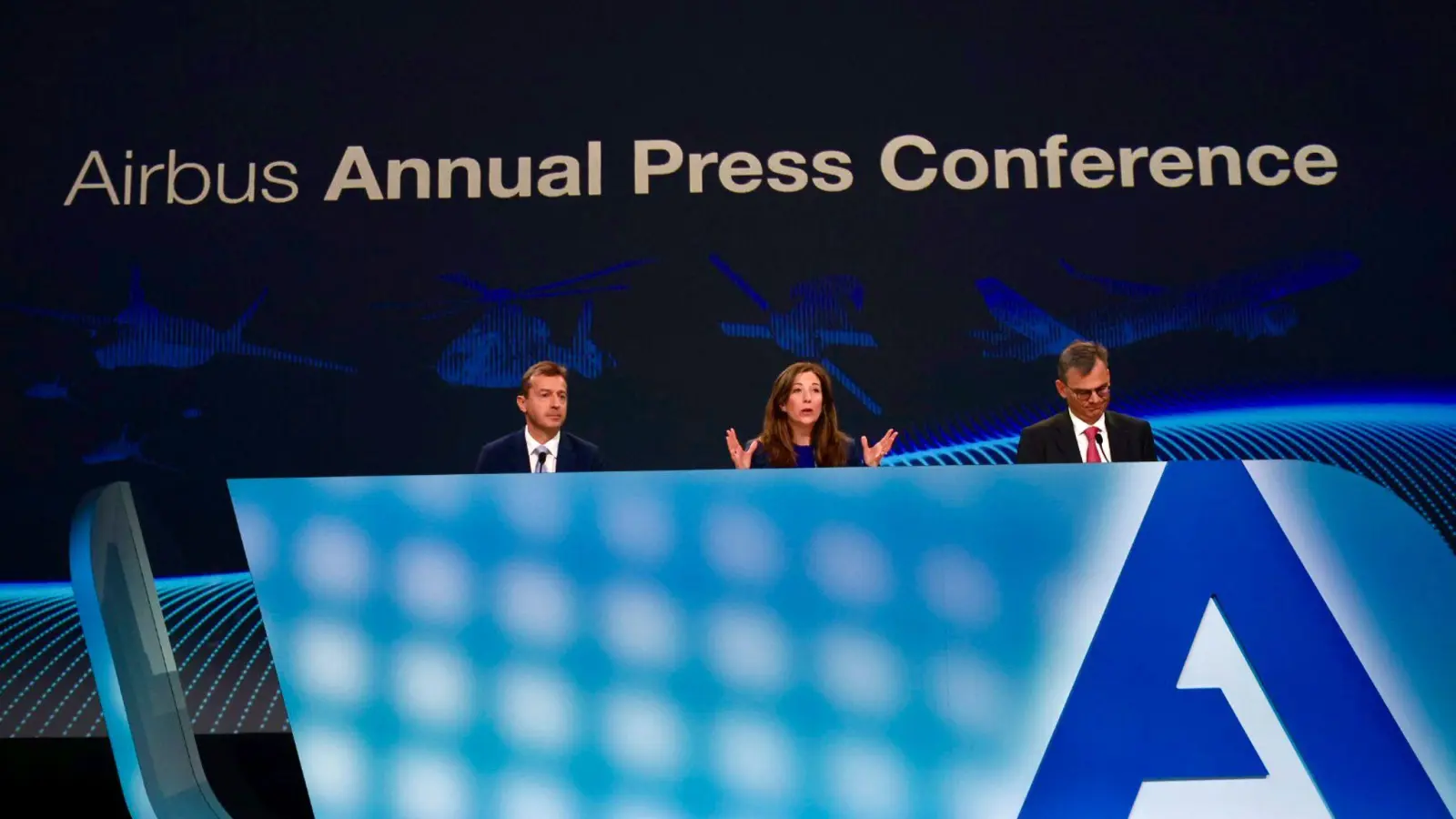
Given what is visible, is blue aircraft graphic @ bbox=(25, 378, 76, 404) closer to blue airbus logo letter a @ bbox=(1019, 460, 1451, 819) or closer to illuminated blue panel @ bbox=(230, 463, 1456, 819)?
illuminated blue panel @ bbox=(230, 463, 1456, 819)

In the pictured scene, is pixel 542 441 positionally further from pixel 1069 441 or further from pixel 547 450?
pixel 1069 441

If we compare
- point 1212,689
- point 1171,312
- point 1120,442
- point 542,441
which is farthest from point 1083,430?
point 542,441

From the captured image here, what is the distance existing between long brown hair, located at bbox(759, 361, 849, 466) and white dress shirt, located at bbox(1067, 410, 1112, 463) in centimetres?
72

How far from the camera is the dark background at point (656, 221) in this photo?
16.4ft

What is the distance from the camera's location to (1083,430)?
12.1 ft

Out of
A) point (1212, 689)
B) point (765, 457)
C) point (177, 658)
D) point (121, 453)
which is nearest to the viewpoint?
point (1212, 689)

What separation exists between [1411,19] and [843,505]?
448cm

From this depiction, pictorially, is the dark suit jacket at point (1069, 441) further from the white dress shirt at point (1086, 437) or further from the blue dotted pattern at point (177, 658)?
the blue dotted pattern at point (177, 658)

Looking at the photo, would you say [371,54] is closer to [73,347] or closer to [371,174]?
[371,174]

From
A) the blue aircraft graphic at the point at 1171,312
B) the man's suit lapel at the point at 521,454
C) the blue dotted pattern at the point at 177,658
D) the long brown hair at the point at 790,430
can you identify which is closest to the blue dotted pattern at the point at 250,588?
the blue dotted pattern at the point at 177,658

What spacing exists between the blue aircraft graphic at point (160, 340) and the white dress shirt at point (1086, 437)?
302 cm

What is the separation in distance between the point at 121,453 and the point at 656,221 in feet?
8.04

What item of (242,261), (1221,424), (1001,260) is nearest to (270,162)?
(242,261)

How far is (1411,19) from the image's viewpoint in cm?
514
